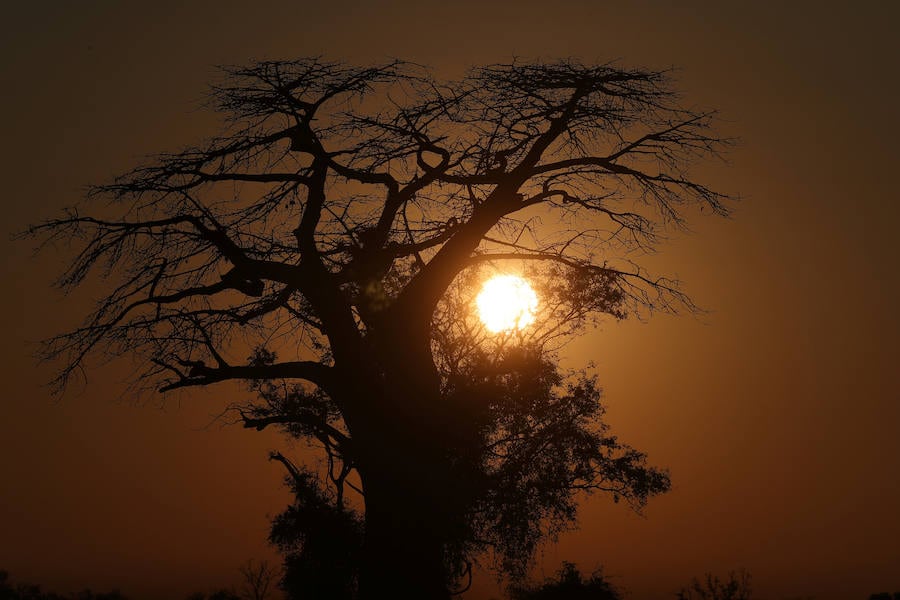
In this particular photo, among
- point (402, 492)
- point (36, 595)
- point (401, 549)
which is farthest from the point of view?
point (36, 595)

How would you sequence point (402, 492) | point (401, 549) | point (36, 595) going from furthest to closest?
point (36, 595), point (402, 492), point (401, 549)

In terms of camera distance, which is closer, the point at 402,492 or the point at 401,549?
the point at 401,549

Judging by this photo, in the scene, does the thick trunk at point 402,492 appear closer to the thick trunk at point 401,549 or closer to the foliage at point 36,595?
the thick trunk at point 401,549

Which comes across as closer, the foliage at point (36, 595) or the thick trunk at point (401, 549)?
the thick trunk at point (401, 549)

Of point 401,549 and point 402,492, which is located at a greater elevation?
point 402,492

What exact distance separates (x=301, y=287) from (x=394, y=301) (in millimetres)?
1368

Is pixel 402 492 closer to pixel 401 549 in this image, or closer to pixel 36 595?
pixel 401 549

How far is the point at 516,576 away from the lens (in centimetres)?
1392

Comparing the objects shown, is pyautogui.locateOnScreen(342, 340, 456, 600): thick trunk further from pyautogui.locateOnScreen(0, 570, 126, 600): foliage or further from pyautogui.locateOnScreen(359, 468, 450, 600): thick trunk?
pyautogui.locateOnScreen(0, 570, 126, 600): foliage

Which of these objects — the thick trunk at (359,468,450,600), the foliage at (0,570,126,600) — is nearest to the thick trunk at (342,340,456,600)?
the thick trunk at (359,468,450,600)

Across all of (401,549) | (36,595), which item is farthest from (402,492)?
(36,595)

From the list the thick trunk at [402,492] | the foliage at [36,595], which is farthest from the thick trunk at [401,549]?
the foliage at [36,595]

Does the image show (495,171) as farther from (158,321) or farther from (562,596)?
(562,596)

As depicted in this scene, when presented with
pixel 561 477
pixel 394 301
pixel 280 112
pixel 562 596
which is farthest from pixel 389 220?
pixel 562 596
